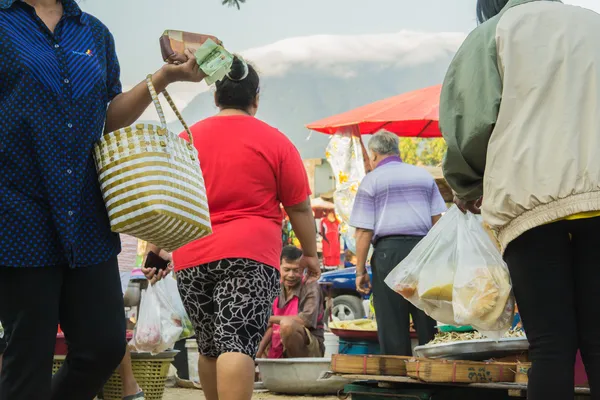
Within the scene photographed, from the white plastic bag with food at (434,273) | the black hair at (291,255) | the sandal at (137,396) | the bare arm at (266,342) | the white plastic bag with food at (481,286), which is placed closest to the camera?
the white plastic bag with food at (481,286)

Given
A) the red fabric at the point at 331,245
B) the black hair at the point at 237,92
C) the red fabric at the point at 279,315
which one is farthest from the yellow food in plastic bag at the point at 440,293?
the red fabric at the point at 331,245

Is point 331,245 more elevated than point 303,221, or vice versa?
point 303,221

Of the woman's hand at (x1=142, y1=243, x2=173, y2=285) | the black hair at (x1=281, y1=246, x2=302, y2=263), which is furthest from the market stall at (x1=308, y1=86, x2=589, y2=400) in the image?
the black hair at (x1=281, y1=246, x2=302, y2=263)

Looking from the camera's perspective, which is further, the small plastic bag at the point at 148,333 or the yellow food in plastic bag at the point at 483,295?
the small plastic bag at the point at 148,333

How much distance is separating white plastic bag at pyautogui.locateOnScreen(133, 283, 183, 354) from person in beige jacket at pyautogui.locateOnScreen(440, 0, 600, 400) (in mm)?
3848

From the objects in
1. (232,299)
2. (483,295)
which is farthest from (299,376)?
(483,295)

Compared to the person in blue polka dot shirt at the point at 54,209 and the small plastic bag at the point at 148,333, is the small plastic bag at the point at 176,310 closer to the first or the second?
the small plastic bag at the point at 148,333

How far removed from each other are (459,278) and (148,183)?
197cm

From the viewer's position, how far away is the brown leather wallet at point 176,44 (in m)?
2.93

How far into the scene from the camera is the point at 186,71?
290 cm

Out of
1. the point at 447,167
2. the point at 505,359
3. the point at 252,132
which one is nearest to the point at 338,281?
the point at 505,359

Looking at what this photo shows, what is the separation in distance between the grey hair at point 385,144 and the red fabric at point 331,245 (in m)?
11.1

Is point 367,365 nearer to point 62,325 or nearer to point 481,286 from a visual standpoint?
point 481,286

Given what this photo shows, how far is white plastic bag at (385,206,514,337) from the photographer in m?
4.11
